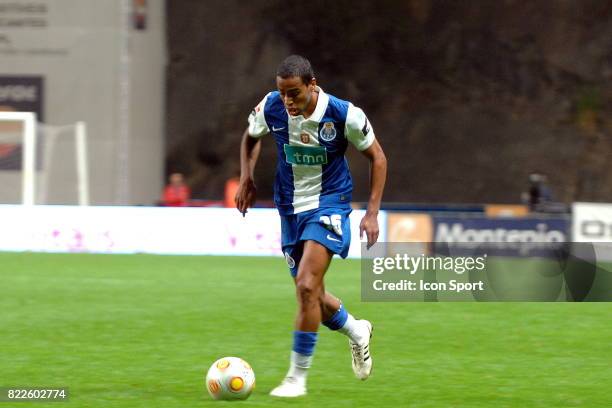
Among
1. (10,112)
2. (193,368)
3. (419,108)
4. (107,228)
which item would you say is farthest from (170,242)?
(419,108)

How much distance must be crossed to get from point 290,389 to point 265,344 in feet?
8.53

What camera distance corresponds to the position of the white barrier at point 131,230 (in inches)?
774

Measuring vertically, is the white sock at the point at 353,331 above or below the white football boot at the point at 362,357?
above

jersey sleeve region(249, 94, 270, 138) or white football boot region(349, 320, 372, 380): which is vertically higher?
jersey sleeve region(249, 94, 270, 138)

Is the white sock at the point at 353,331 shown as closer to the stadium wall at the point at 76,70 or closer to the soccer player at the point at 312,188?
the soccer player at the point at 312,188

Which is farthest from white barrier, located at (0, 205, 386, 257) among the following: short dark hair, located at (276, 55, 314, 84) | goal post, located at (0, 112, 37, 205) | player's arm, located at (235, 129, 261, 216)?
short dark hair, located at (276, 55, 314, 84)

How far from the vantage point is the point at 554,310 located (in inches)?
490

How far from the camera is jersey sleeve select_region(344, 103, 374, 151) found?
23.0ft

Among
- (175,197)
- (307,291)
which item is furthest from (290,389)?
(175,197)

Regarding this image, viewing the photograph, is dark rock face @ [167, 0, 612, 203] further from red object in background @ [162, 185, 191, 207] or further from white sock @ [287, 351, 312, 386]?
white sock @ [287, 351, 312, 386]

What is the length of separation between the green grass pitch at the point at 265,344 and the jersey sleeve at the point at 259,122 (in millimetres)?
1467

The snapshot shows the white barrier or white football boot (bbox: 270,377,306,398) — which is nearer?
white football boot (bbox: 270,377,306,398)

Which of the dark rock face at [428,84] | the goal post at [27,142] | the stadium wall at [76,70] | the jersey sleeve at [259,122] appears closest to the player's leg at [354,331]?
the jersey sleeve at [259,122]

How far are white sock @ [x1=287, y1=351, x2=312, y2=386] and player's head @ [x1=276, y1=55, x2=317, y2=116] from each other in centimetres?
133
